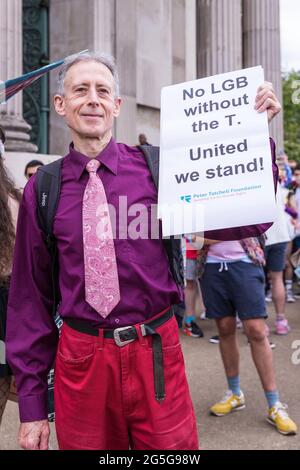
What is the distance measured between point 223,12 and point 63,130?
5.07 m

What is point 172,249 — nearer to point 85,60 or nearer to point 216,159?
point 216,159

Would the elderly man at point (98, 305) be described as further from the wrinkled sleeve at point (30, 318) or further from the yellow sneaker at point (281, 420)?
the yellow sneaker at point (281, 420)

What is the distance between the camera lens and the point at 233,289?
16.2 ft

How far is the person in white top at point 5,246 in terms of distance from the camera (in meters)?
2.91

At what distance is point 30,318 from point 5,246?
666 millimetres

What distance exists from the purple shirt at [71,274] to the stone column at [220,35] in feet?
38.0

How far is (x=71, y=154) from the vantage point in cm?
246

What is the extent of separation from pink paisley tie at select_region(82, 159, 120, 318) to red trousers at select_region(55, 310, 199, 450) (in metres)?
0.13

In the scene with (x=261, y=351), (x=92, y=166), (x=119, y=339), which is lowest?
(x=261, y=351)

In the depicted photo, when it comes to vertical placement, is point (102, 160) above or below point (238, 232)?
above

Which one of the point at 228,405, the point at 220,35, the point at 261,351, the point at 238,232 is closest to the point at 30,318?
the point at 238,232

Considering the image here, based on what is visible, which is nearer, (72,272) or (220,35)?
(72,272)

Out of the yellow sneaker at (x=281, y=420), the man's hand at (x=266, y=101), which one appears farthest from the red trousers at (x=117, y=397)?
the yellow sneaker at (x=281, y=420)

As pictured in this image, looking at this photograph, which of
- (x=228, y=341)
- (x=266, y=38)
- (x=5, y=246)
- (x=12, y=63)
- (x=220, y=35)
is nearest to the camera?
(x=5, y=246)
